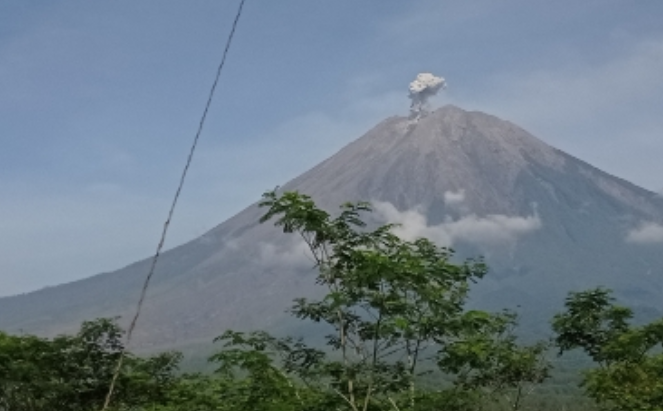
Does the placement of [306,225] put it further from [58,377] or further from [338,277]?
[58,377]

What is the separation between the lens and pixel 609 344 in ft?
31.6

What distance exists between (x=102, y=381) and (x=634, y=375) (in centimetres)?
720

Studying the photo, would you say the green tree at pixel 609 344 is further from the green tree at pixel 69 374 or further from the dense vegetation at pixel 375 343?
the green tree at pixel 69 374

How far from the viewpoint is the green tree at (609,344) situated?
9.12 m

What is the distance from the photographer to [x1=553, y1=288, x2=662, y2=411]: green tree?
9117mm

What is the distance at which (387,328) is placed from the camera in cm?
626

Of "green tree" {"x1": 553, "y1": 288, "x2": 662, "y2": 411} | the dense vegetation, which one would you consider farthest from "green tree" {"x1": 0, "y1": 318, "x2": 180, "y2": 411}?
"green tree" {"x1": 553, "y1": 288, "x2": 662, "y2": 411}

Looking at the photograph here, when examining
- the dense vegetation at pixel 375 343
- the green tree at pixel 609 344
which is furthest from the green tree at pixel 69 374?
the green tree at pixel 609 344

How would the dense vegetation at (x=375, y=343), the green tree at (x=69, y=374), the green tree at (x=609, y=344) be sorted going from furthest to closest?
the green tree at (x=69, y=374)
the green tree at (x=609, y=344)
the dense vegetation at (x=375, y=343)

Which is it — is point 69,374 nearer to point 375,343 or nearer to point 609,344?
point 375,343

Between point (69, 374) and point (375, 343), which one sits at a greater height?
point (375, 343)

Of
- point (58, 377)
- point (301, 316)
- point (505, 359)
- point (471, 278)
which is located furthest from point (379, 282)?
point (58, 377)

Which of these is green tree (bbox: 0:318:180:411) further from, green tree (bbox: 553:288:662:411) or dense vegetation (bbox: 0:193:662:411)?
green tree (bbox: 553:288:662:411)

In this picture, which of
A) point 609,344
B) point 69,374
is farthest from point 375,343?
point 69,374
